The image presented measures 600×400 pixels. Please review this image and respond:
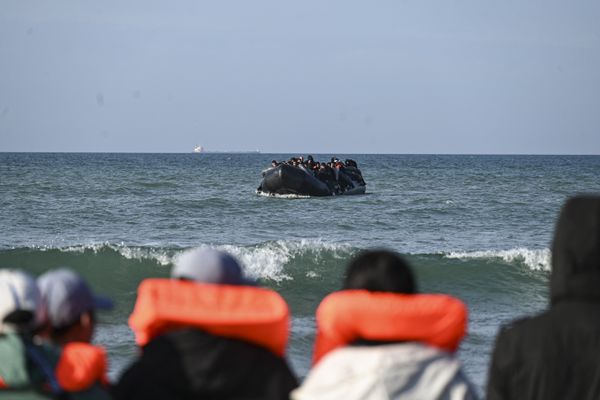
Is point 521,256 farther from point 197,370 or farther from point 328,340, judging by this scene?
point 197,370

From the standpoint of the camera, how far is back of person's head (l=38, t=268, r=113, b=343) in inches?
143

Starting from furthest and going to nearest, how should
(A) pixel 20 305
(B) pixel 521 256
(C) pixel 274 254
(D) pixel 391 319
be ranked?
(B) pixel 521 256
(C) pixel 274 254
(A) pixel 20 305
(D) pixel 391 319

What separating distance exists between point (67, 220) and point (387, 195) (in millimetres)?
17950

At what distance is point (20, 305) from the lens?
3592 mm

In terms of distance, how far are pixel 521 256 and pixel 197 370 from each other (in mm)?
16818

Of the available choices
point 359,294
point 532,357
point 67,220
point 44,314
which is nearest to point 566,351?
point 532,357

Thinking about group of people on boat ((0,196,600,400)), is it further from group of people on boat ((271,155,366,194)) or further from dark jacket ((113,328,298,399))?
group of people on boat ((271,155,366,194))

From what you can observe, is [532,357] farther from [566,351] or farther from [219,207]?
[219,207]

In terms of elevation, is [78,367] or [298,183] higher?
[78,367]

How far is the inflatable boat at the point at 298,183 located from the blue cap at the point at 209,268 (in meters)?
34.4

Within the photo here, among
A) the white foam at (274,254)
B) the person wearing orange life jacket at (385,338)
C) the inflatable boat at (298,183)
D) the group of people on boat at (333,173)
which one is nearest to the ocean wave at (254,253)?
the white foam at (274,254)

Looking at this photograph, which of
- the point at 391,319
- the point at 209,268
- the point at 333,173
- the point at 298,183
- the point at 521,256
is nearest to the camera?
the point at 391,319

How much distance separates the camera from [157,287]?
12.2 ft

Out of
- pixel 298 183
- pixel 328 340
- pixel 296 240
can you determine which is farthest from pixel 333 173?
pixel 328 340
